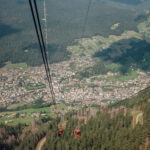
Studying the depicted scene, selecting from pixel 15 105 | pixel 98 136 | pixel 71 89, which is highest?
pixel 98 136

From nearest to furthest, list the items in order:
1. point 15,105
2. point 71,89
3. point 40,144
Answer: point 40,144 < point 15,105 < point 71,89

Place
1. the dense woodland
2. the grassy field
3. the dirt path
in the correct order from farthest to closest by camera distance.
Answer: the grassy field → the dirt path → the dense woodland

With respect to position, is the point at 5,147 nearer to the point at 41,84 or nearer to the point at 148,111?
the point at 148,111

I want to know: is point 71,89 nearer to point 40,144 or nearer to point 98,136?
point 40,144

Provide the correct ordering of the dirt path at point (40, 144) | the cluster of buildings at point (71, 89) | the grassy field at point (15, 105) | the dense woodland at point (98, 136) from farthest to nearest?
the cluster of buildings at point (71, 89) → the grassy field at point (15, 105) → the dirt path at point (40, 144) → the dense woodland at point (98, 136)

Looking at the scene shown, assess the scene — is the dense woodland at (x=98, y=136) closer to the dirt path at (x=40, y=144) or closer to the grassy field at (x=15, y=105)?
the dirt path at (x=40, y=144)

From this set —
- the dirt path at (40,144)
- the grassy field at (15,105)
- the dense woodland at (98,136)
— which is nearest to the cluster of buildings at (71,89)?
the grassy field at (15,105)

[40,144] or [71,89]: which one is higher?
[40,144]

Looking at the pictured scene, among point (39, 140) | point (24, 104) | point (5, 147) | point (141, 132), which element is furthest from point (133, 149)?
point (24, 104)

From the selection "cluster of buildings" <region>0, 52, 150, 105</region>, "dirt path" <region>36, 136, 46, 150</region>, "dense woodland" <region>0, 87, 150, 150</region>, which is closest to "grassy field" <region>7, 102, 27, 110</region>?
"cluster of buildings" <region>0, 52, 150, 105</region>

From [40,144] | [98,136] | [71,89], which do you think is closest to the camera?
[98,136]

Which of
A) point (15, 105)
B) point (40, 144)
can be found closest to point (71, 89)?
point (15, 105)

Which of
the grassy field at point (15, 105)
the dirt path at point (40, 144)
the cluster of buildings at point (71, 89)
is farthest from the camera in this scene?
the cluster of buildings at point (71, 89)

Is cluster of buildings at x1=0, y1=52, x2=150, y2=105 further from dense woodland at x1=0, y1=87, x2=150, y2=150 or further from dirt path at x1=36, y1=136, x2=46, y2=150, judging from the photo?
dirt path at x1=36, y1=136, x2=46, y2=150
